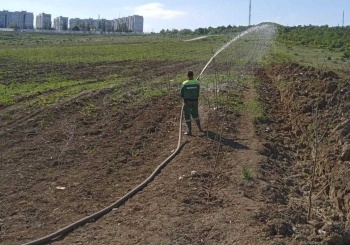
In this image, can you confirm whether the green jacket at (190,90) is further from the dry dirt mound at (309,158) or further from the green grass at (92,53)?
the green grass at (92,53)

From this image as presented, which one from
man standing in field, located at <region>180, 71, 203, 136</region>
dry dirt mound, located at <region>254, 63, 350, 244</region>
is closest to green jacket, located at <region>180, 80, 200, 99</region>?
man standing in field, located at <region>180, 71, 203, 136</region>

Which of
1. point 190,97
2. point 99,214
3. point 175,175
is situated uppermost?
point 190,97

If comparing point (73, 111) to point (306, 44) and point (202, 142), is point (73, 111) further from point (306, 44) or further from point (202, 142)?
point (306, 44)

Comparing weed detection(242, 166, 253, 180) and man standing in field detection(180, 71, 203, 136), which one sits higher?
man standing in field detection(180, 71, 203, 136)

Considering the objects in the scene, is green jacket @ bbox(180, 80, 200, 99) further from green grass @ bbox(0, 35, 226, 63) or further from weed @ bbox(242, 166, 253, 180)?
green grass @ bbox(0, 35, 226, 63)

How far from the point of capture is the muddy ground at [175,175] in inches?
282

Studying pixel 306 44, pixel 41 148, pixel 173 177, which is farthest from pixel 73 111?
pixel 306 44

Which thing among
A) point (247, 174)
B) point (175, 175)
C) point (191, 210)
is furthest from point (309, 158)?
point (191, 210)

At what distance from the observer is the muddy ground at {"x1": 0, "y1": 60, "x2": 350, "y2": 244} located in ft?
23.5

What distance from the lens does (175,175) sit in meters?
9.54

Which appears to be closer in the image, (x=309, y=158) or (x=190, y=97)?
(x=309, y=158)

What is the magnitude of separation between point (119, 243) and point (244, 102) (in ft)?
35.8

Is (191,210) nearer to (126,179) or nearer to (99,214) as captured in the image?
(99,214)

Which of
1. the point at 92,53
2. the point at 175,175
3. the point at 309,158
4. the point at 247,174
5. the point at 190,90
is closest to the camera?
the point at 247,174
